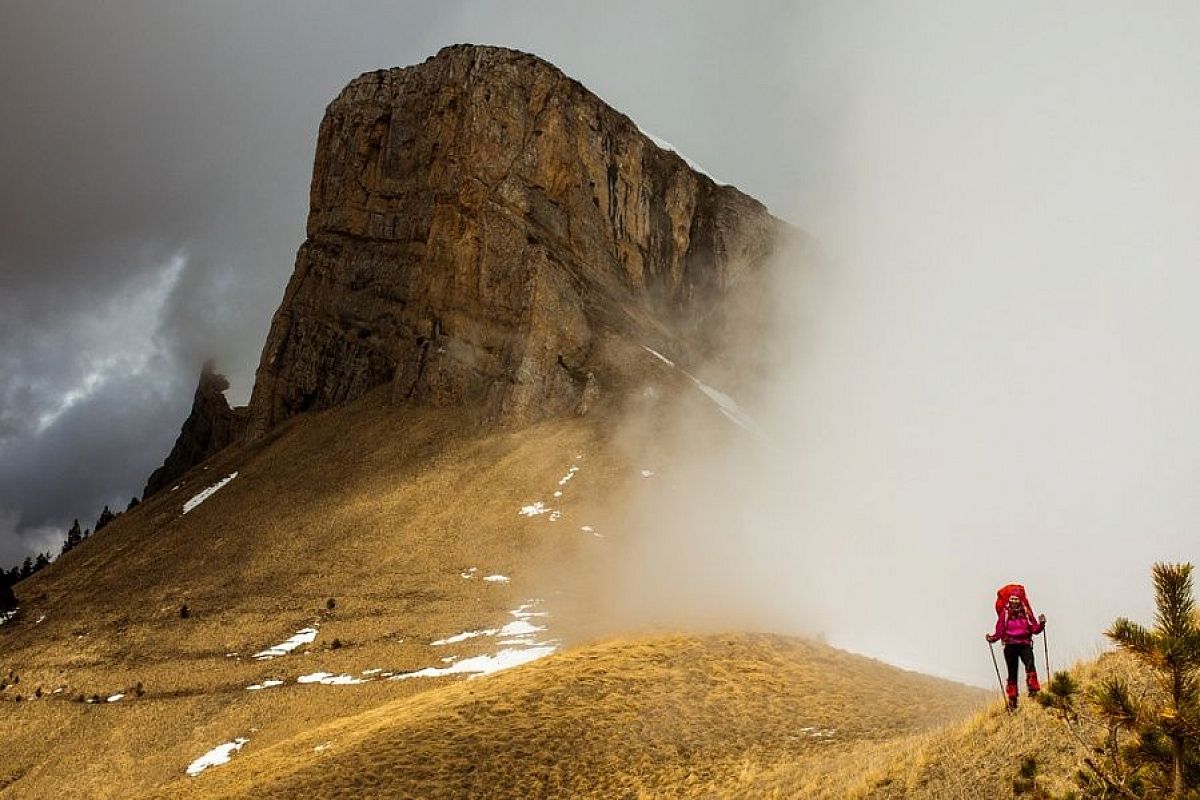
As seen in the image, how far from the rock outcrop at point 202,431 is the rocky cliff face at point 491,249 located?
31.1 meters

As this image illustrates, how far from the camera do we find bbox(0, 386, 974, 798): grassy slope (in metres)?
19.2

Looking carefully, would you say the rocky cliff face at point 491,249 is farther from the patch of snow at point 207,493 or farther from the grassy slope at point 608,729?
the grassy slope at point 608,729

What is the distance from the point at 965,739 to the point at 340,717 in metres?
19.4

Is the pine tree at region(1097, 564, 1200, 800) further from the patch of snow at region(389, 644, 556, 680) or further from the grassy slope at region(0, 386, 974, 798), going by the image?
the patch of snow at region(389, 644, 556, 680)

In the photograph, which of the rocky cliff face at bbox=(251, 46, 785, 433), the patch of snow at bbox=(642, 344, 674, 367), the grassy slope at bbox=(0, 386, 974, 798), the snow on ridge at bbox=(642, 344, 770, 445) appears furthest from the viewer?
the patch of snow at bbox=(642, 344, 674, 367)

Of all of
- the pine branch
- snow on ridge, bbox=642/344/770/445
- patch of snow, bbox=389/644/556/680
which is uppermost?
snow on ridge, bbox=642/344/770/445

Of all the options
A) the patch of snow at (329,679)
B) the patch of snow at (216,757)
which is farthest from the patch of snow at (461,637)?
the patch of snow at (216,757)

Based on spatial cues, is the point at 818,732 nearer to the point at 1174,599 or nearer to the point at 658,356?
the point at 1174,599

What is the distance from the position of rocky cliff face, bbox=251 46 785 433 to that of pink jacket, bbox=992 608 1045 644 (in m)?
47.4

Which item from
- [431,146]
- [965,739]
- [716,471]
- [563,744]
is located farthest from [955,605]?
[431,146]

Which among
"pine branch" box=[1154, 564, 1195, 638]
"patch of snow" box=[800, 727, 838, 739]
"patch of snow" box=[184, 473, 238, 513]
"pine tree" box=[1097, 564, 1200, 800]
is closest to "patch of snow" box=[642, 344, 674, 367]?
"patch of snow" box=[184, 473, 238, 513]

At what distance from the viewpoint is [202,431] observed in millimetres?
112875

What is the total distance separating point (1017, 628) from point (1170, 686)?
17.0 feet

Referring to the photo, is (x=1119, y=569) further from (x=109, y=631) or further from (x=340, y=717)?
(x=109, y=631)
